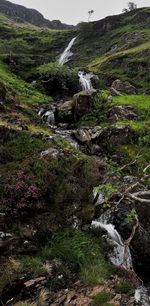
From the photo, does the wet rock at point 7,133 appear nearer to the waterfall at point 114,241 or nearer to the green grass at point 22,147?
the green grass at point 22,147

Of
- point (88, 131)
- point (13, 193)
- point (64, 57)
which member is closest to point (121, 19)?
point (64, 57)

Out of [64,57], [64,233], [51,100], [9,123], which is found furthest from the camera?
[64,57]

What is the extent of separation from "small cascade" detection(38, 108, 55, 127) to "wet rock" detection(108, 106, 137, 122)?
5.21 m

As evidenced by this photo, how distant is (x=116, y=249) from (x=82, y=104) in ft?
76.8

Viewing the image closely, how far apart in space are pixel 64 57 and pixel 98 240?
88.4 metres

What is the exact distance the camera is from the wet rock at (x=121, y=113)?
37956 mm

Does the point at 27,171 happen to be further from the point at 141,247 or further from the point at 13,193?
the point at 141,247

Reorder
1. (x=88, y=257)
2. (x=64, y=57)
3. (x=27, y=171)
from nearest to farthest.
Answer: (x=88, y=257), (x=27, y=171), (x=64, y=57)

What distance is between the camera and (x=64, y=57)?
102 m

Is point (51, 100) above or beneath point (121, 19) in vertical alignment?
beneath

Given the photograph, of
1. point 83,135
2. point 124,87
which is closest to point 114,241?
point 83,135

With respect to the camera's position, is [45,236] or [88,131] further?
[88,131]

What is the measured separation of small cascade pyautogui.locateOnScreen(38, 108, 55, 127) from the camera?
126 ft

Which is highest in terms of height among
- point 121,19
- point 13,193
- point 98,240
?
point 121,19
